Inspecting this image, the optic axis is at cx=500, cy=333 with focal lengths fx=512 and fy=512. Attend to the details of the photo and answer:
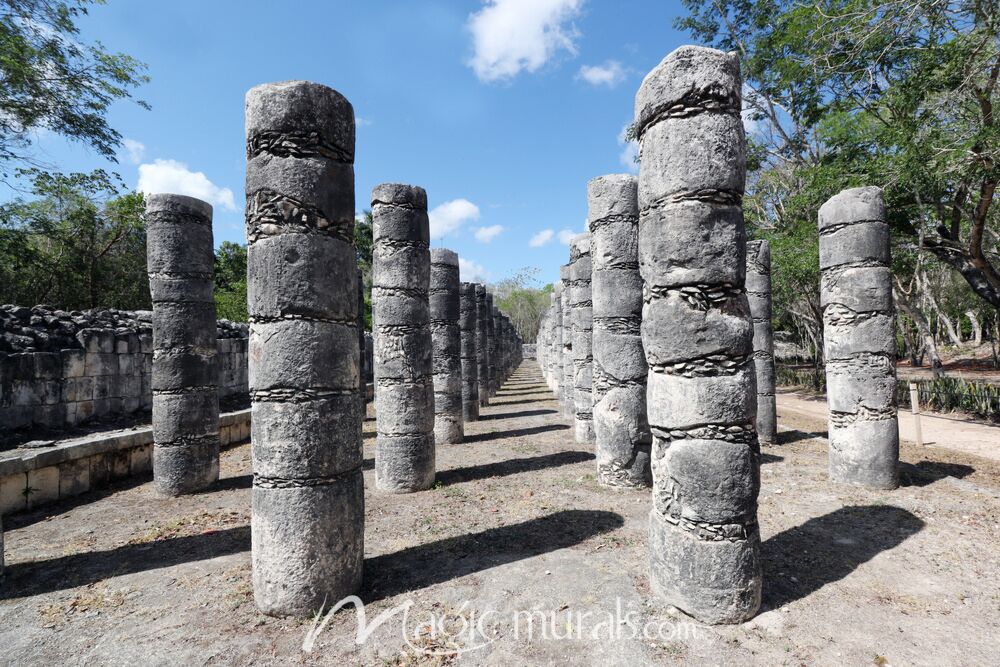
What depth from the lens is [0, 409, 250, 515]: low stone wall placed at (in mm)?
7367

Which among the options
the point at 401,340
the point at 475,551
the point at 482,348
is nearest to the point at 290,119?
the point at 401,340

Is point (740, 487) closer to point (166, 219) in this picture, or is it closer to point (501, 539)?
point (501, 539)

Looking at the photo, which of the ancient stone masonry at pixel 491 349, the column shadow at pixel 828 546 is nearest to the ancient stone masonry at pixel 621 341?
the column shadow at pixel 828 546

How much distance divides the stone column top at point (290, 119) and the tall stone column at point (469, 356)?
37.3 ft

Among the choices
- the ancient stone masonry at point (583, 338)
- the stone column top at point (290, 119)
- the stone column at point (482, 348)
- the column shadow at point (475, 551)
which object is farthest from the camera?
the stone column at point (482, 348)

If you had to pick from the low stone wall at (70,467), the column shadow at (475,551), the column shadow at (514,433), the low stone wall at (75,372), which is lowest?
the column shadow at (475,551)

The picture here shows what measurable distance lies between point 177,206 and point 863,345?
36.2ft

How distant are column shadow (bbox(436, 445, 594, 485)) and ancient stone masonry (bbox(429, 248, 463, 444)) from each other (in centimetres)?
253

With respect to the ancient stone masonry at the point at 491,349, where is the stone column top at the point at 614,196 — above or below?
above

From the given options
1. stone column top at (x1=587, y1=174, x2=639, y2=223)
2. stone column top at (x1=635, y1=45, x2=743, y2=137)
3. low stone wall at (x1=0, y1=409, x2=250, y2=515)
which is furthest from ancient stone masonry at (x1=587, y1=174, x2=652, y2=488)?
low stone wall at (x1=0, y1=409, x2=250, y2=515)

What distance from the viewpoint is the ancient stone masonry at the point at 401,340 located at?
8.39 m

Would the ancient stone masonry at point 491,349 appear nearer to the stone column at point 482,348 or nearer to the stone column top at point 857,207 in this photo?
the stone column at point 482,348

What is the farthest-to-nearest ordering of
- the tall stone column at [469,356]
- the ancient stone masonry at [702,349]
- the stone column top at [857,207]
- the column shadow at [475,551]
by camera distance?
the tall stone column at [469,356], the stone column top at [857,207], the column shadow at [475,551], the ancient stone masonry at [702,349]

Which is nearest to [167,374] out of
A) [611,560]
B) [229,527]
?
[229,527]
